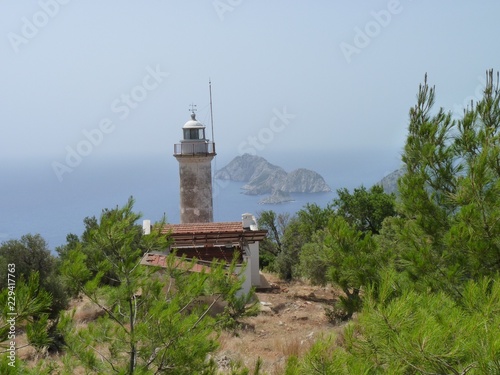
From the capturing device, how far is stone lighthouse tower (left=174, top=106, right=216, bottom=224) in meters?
22.6

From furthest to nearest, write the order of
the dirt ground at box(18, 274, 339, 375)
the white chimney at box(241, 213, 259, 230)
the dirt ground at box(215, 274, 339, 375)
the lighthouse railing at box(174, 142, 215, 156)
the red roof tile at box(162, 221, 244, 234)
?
1. the lighthouse railing at box(174, 142, 215, 156)
2. the white chimney at box(241, 213, 259, 230)
3. the red roof tile at box(162, 221, 244, 234)
4. the dirt ground at box(215, 274, 339, 375)
5. the dirt ground at box(18, 274, 339, 375)

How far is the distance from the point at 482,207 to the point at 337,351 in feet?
10.8

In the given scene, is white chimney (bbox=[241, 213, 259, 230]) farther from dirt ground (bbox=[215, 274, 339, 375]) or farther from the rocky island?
the rocky island

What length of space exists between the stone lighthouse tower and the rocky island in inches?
2333

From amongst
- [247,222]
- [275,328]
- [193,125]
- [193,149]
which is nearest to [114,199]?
[193,125]

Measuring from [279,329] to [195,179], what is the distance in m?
10.5

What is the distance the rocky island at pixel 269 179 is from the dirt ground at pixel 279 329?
63.8 meters

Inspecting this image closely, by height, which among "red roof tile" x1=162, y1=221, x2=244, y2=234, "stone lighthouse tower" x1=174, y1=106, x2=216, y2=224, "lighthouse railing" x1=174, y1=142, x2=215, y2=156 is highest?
"lighthouse railing" x1=174, y1=142, x2=215, y2=156

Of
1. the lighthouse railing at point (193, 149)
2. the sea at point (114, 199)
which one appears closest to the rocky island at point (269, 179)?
the sea at point (114, 199)

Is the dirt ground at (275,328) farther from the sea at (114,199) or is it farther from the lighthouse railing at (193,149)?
the sea at (114,199)

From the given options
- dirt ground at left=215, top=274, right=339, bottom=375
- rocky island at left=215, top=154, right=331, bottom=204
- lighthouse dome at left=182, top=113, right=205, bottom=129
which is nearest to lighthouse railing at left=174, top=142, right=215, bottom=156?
lighthouse dome at left=182, top=113, right=205, bottom=129

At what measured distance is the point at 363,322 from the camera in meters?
3.73

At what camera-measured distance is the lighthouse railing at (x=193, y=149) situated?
22797mm

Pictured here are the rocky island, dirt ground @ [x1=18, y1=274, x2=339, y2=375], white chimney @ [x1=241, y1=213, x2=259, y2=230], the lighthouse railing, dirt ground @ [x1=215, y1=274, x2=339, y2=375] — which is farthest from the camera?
the rocky island
